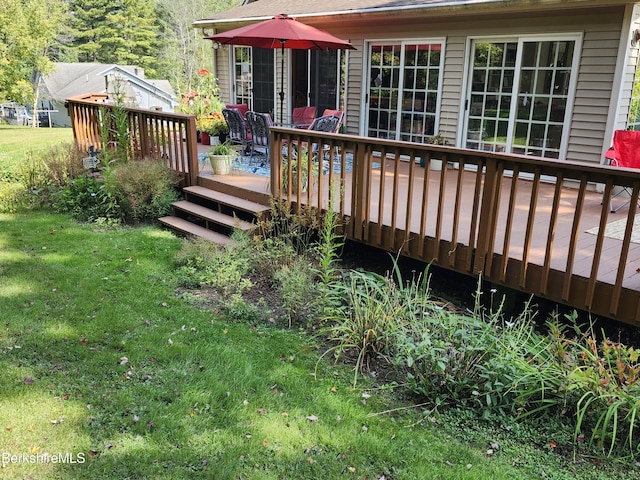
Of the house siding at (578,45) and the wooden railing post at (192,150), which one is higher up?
the house siding at (578,45)

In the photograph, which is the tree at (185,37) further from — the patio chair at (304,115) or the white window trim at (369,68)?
the white window trim at (369,68)

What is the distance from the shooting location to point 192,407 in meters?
2.83

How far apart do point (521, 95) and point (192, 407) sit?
19.4ft

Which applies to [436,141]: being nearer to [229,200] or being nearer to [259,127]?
[259,127]

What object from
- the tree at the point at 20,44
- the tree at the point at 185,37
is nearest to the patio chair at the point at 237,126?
the tree at the point at 20,44

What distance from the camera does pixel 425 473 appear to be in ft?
7.91

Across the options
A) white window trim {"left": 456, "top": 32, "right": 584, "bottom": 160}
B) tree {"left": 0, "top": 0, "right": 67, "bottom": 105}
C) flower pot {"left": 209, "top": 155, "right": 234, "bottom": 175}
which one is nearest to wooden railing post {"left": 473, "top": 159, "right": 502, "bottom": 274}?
white window trim {"left": 456, "top": 32, "right": 584, "bottom": 160}

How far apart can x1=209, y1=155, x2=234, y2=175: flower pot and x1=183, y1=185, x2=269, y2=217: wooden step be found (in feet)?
1.09

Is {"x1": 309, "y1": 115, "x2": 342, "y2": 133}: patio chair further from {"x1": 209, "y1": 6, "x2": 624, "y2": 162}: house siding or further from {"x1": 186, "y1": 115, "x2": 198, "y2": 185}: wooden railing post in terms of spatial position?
{"x1": 209, "y1": 6, "x2": 624, "y2": 162}: house siding

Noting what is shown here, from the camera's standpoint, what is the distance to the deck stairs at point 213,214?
5.57 meters

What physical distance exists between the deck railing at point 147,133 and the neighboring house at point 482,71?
3248mm

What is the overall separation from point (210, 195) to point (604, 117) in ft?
15.6

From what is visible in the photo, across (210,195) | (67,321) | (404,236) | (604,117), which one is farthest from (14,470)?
(604,117)

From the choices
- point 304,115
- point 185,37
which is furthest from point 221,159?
point 185,37
